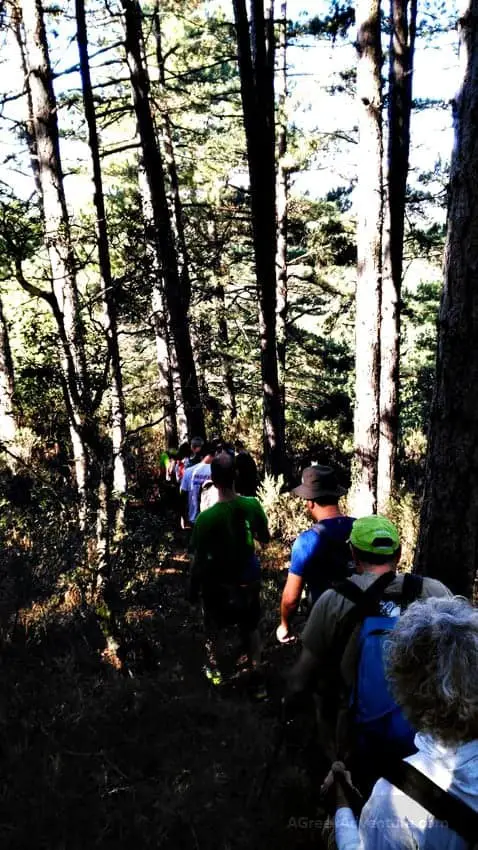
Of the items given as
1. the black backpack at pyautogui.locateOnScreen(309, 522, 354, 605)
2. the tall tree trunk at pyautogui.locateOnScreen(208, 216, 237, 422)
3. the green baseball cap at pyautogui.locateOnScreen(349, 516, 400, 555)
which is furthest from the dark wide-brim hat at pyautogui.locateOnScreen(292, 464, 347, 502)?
the tall tree trunk at pyautogui.locateOnScreen(208, 216, 237, 422)

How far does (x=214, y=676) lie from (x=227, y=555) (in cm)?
128

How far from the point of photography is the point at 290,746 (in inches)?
175

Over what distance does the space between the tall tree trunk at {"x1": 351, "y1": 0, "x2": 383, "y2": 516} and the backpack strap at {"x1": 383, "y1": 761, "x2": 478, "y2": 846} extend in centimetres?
669

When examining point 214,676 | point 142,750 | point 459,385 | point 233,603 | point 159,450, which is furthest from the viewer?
point 159,450

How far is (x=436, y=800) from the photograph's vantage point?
1.52 meters

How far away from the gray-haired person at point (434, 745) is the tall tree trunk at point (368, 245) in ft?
21.4

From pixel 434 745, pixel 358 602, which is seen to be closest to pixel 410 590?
pixel 358 602

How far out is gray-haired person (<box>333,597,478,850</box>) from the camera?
151 cm

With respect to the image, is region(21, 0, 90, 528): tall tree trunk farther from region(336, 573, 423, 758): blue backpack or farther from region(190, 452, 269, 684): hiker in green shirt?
region(336, 573, 423, 758): blue backpack

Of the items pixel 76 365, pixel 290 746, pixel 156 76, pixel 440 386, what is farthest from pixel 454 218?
pixel 156 76

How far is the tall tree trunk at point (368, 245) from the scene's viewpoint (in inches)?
303

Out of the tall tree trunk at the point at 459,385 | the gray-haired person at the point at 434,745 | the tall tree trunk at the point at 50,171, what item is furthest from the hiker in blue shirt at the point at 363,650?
the tall tree trunk at the point at 50,171

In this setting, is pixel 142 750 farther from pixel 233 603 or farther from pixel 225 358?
pixel 225 358

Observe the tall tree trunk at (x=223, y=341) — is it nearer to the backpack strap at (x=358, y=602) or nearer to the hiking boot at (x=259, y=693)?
the hiking boot at (x=259, y=693)
